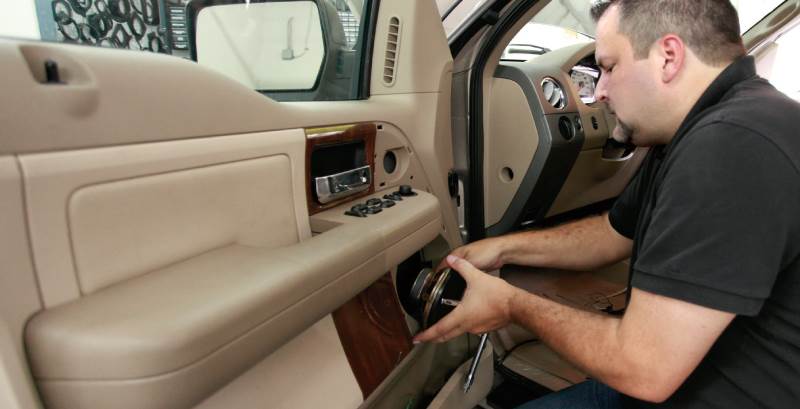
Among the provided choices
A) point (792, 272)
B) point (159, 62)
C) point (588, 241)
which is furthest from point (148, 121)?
point (588, 241)

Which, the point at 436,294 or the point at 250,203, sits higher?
the point at 250,203

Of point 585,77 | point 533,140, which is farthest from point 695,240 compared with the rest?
point 585,77

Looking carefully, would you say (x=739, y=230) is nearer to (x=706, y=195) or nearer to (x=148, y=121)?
(x=706, y=195)

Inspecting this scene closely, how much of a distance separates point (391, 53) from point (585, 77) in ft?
4.89

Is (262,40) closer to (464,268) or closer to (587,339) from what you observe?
(464,268)

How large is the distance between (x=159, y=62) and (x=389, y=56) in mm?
774

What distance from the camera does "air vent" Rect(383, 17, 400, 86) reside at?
1335 millimetres

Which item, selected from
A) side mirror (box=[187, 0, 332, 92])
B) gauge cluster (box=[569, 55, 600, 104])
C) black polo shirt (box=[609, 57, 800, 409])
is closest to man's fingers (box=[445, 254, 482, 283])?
black polo shirt (box=[609, 57, 800, 409])

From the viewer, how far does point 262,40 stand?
1.30 meters

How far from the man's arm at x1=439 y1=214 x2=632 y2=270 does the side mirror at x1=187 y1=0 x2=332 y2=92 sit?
0.71 metres

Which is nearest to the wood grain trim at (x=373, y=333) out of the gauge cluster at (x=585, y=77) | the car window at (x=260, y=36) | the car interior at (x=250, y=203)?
the car interior at (x=250, y=203)

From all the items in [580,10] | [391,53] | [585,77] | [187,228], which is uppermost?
[580,10]

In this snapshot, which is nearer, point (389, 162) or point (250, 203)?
point (250, 203)

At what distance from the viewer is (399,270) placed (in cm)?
133
